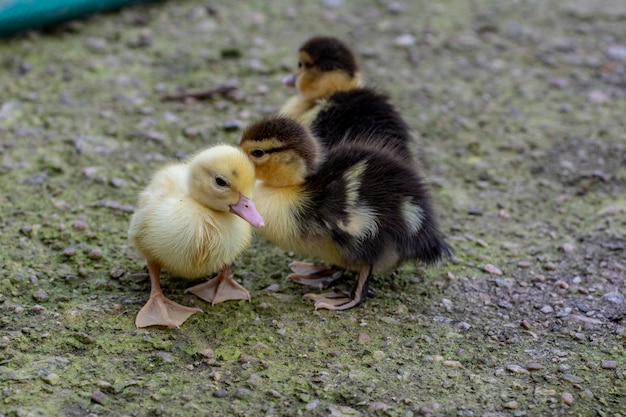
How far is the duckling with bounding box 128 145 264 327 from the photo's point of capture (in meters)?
3.21

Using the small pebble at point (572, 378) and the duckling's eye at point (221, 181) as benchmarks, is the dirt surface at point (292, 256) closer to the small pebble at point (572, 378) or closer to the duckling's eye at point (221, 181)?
the small pebble at point (572, 378)

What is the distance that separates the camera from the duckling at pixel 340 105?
383 cm

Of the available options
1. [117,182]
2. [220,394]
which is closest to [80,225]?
[117,182]

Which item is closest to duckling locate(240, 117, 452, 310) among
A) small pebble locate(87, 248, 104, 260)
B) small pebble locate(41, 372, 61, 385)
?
small pebble locate(87, 248, 104, 260)

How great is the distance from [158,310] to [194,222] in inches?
14.9

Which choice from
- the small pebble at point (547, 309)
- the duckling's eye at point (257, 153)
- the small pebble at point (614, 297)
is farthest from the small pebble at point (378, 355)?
the small pebble at point (614, 297)

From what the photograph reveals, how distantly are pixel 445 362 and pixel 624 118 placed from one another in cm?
285

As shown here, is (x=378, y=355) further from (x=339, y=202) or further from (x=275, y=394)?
(x=339, y=202)

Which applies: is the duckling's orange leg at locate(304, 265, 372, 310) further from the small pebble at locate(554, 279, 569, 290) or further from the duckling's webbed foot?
the small pebble at locate(554, 279, 569, 290)

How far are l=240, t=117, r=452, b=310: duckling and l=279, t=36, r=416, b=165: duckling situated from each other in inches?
13.2

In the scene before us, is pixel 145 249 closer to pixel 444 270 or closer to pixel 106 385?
pixel 106 385

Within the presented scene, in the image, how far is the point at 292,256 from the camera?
12.8 feet

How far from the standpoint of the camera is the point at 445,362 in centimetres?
310

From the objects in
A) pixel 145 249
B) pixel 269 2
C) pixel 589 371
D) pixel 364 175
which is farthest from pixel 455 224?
pixel 269 2
